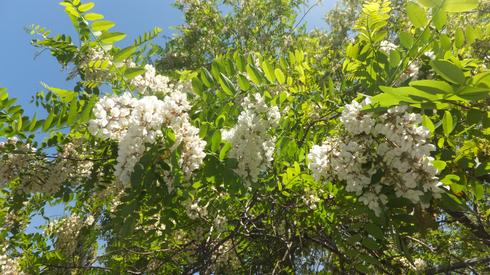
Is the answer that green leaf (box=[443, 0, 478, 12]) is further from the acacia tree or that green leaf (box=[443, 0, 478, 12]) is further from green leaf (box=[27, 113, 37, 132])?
green leaf (box=[27, 113, 37, 132])

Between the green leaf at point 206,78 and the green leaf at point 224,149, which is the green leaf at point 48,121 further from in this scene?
the green leaf at point 224,149

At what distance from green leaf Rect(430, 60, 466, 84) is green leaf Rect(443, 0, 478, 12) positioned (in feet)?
1.35

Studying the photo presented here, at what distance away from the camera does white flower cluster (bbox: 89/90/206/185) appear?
214cm

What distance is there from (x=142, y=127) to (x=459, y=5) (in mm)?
1678

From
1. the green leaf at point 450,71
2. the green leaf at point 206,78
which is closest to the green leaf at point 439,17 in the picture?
the green leaf at point 450,71

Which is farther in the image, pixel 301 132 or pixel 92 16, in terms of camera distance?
pixel 301 132

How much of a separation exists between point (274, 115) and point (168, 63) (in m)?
7.77

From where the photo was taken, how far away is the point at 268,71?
2.53 metres

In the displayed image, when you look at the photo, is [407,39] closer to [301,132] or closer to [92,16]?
[301,132]

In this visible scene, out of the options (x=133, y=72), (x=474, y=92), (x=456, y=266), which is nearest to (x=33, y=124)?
(x=133, y=72)

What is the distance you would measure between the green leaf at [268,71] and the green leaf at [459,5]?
1108 mm

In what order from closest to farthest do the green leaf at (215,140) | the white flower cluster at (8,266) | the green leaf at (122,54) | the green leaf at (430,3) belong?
the green leaf at (430,3) < the green leaf at (215,140) < the green leaf at (122,54) < the white flower cluster at (8,266)

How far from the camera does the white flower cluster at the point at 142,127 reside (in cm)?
214

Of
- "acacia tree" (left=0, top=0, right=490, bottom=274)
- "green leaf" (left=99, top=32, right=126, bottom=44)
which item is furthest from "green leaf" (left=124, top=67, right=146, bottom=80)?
"green leaf" (left=99, top=32, right=126, bottom=44)
